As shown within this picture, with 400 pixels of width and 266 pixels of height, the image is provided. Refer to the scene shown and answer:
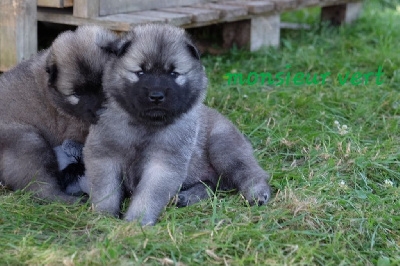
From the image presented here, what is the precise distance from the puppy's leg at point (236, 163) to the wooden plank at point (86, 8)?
5.43 feet

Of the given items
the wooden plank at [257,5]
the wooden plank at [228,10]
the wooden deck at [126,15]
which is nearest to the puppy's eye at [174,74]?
the wooden deck at [126,15]

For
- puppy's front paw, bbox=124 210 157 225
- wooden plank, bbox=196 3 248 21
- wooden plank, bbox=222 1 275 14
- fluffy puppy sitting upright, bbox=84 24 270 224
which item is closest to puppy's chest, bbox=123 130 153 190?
fluffy puppy sitting upright, bbox=84 24 270 224

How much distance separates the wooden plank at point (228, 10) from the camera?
6.02 m

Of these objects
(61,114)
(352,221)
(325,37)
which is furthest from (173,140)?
(325,37)

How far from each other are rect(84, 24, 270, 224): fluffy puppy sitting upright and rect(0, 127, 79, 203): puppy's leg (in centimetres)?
29

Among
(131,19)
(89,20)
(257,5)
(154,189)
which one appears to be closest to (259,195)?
(154,189)

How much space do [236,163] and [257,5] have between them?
290cm

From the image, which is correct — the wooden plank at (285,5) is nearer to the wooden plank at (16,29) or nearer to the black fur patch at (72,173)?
the wooden plank at (16,29)

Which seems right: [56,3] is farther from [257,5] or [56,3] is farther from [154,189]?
[154,189]

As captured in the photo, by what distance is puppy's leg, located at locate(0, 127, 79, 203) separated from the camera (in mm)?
3569

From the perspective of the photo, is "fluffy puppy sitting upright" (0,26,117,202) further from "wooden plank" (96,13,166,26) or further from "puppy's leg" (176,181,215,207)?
"wooden plank" (96,13,166,26)

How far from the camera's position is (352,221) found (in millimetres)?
3281

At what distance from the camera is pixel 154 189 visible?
3346mm

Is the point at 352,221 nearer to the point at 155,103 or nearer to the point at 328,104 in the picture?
the point at 155,103
